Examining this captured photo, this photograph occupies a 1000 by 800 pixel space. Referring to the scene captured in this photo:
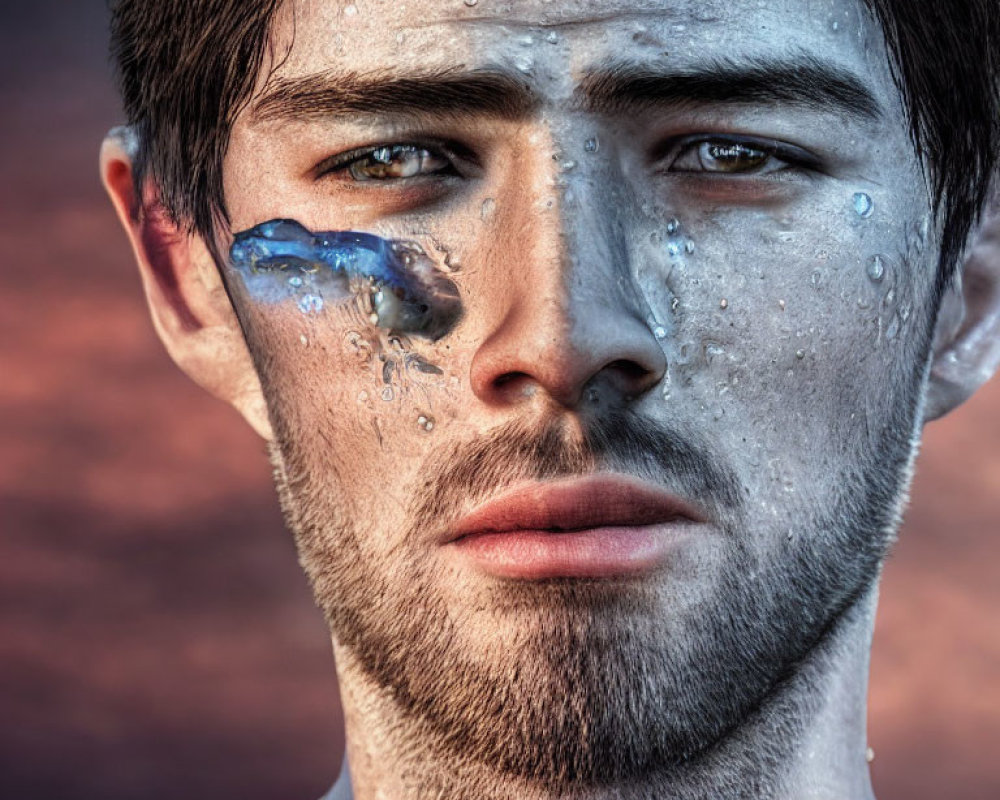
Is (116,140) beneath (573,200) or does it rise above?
beneath

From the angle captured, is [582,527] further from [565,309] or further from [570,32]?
[570,32]

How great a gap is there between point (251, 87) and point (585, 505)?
2.86 ft

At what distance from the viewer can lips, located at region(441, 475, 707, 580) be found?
213 centimetres

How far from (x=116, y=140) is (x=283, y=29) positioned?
26.3 inches

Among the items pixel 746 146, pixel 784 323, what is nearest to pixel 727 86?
pixel 746 146

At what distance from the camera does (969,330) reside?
2650mm

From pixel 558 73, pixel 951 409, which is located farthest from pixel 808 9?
pixel 951 409

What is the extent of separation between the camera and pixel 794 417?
7.42 feet

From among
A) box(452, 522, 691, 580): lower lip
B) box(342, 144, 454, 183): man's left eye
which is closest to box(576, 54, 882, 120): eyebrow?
box(342, 144, 454, 183): man's left eye

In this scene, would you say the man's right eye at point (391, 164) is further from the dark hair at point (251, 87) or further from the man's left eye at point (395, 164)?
the dark hair at point (251, 87)

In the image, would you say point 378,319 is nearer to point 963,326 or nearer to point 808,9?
point 808,9

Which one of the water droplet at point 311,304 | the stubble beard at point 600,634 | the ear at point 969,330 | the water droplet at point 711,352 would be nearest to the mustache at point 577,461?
the stubble beard at point 600,634

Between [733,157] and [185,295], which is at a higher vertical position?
[733,157]

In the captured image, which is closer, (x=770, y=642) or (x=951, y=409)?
(x=770, y=642)
